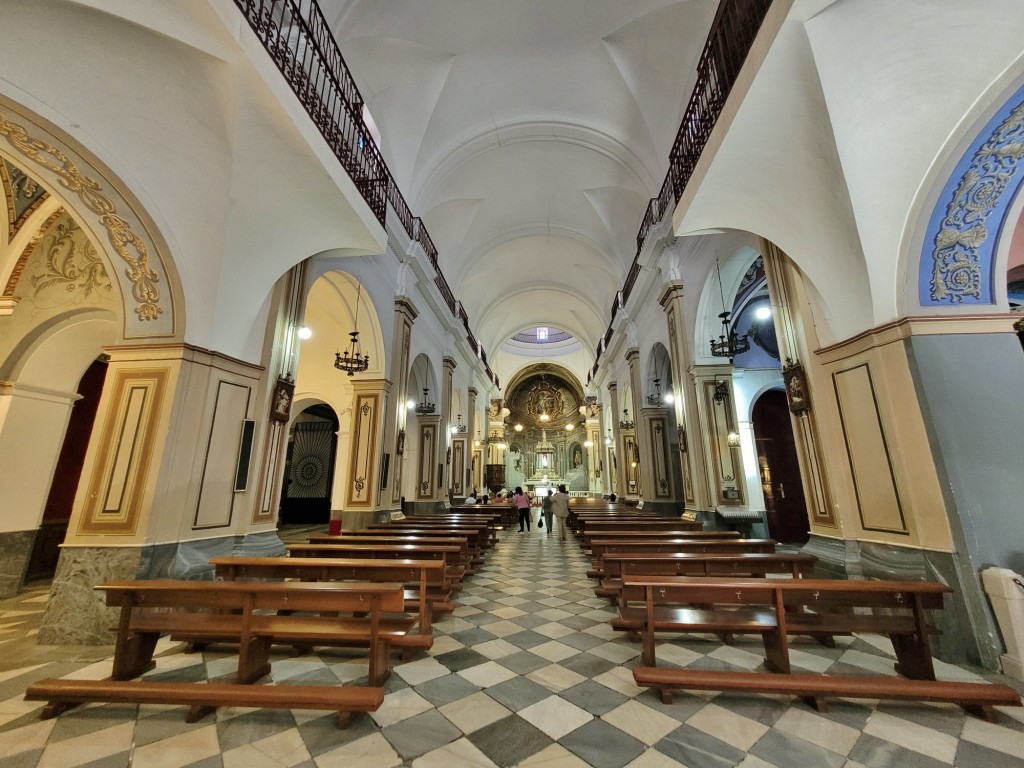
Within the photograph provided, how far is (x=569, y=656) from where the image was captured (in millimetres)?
2873

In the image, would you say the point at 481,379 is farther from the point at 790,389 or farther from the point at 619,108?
the point at 790,389

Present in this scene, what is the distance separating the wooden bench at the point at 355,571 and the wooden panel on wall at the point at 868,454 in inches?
140

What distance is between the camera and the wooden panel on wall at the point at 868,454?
10.8 ft

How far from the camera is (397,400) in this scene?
7758mm

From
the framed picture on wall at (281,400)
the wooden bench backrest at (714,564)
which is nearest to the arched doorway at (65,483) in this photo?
the framed picture on wall at (281,400)

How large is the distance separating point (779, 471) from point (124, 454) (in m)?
9.96

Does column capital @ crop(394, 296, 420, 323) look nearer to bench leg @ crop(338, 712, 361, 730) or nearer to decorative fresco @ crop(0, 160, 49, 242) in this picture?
decorative fresco @ crop(0, 160, 49, 242)

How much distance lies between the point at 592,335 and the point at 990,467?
16534 mm

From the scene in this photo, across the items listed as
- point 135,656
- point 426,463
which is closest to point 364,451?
point 426,463

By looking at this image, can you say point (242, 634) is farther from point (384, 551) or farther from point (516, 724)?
point (516, 724)

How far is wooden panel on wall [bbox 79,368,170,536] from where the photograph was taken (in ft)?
11.4

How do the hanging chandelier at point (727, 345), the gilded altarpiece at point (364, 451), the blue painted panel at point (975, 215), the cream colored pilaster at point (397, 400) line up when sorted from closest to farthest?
the blue painted panel at point (975, 215)
the hanging chandelier at point (727, 345)
the gilded altarpiece at point (364, 451)
the cream colored pilaster at point (397, 400)

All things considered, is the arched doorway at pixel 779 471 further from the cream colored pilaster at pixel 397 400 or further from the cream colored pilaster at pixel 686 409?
the cream colored pilaster at pixel 397 400

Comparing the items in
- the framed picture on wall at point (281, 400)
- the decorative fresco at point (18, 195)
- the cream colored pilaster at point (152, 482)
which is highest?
the decorative fresco at point (18, 195)
